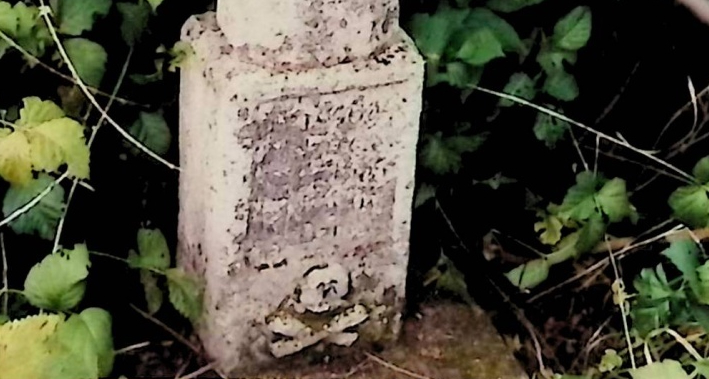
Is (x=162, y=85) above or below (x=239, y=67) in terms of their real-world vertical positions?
below

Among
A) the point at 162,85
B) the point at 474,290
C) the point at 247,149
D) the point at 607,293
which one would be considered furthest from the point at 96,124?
the point at 607,293

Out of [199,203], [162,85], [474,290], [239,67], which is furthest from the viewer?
[474,290]

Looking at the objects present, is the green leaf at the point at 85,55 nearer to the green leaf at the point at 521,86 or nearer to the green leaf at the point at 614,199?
the green leaf at the point at 521,86

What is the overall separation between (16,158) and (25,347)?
9.9 inches

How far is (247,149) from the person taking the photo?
76.7 inches

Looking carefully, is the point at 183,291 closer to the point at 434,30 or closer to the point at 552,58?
the point at 434,30

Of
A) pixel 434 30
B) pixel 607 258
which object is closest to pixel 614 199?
pixel 607 258

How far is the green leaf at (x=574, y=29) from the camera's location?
2217 millimetres

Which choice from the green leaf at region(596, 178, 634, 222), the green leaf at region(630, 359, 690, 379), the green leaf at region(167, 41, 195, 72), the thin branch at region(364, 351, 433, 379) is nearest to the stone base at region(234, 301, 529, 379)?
the thin branch at region(364, 351, 433, 379)

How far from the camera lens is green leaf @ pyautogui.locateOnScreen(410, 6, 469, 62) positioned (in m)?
2.16

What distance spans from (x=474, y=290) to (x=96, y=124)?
63 centimetres

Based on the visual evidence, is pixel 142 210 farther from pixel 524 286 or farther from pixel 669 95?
pixel 669 95

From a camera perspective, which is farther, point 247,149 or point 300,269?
point 300,269

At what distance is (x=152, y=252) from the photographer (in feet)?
7.04
